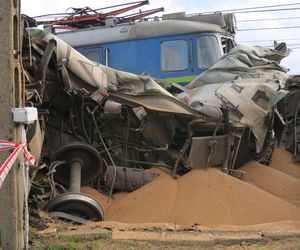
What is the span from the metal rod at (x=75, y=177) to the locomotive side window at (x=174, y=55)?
6.30m

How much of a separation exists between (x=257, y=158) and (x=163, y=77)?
478 cm

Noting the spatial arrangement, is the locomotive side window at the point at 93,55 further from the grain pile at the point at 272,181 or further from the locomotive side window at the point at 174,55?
the grain pile at the point at 272,181

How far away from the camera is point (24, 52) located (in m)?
5.95

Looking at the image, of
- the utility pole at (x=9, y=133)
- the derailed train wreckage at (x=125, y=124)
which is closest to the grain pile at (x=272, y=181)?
the derailed train wreckage at (x=125, y=124)

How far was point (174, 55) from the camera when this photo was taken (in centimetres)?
1235

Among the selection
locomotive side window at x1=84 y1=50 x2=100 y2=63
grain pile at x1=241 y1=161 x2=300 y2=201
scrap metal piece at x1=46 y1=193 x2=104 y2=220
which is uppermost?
locomotive side window at x1=84 y1=50 x2=100 y2=63

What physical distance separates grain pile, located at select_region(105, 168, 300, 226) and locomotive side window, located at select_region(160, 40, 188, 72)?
19.9 ft

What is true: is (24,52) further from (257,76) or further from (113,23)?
(113,23)

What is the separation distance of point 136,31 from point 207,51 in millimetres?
1815

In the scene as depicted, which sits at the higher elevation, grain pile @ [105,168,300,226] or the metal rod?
the metal rod

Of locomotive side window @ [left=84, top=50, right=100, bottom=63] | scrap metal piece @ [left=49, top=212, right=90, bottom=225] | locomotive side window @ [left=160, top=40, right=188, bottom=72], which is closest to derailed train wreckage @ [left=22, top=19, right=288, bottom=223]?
scrap metal piece @ [left=49, top=212, right=90, bottom=225]

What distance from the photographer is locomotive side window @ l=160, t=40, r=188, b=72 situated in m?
12.3

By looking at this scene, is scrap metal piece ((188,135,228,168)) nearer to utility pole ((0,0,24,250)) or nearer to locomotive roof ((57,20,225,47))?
utility pole ((0,0,24,250))

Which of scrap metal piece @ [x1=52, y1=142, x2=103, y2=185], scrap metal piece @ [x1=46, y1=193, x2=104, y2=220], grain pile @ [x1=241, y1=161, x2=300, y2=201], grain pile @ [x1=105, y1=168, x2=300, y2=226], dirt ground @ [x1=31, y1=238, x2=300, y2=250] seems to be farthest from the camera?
grain pile @ [x1=241, y1=161, x2=300, y2=201]
